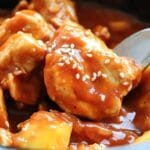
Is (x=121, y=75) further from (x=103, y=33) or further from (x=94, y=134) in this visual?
(x=103, y=33)

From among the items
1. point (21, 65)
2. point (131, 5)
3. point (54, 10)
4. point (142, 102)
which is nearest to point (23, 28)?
point (21, 65)

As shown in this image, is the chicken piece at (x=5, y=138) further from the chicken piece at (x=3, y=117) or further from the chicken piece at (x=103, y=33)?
the chicken piece at (x=103, y=33)

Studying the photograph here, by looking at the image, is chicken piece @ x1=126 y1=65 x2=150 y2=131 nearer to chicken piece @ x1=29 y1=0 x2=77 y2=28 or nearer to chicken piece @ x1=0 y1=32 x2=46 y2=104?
chicken piece @ x1=0 y1=32 x2=46 y2=104

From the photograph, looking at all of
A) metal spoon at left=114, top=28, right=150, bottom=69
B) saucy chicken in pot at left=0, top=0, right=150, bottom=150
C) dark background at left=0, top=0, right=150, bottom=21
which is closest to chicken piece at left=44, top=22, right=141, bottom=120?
saucy chicken in pot at left=0, top=0, right=150, bottom=150

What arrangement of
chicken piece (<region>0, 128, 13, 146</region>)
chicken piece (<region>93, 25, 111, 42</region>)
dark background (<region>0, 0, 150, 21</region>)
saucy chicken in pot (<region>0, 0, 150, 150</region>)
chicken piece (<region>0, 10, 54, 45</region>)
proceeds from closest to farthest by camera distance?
chicken piece (<region>0, 128, 13, 146</region>)
saucy chicken in pot (<region>0, 0, 150, 150</region>)
chicken piece (<region>0, 10, 54, 45</region>)
chicken piece (<region>93, 25, 111, 42</region>)
dark background (<region>0, 0, 150, 21</region>)

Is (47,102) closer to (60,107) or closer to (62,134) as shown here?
(60,107)

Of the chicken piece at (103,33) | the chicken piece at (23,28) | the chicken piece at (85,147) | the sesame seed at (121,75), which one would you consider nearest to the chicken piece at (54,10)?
the chicken piece at (103,33)
